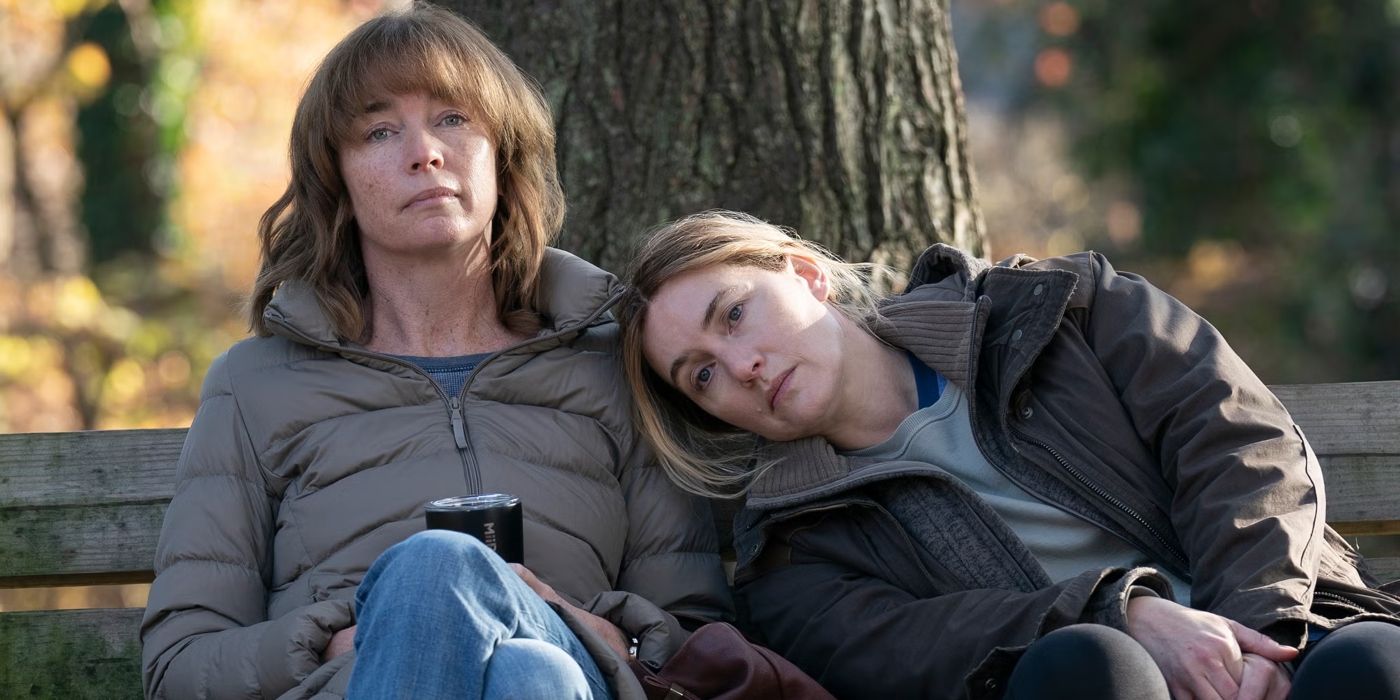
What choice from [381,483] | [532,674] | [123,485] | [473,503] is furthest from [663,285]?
[123,485]

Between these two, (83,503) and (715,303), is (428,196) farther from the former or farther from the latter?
(83,503)

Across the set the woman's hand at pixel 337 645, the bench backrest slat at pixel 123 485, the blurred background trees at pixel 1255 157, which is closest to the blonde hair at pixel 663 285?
the bench backrest slat at pixel 123 485

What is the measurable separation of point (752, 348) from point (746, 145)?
797mm

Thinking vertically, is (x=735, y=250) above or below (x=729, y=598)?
above

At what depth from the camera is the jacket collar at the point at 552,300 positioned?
10.6 feet

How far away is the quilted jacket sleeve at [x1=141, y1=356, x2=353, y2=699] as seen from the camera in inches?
112

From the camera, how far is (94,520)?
3.47 metres

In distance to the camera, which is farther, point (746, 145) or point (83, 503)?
point (746, 145)

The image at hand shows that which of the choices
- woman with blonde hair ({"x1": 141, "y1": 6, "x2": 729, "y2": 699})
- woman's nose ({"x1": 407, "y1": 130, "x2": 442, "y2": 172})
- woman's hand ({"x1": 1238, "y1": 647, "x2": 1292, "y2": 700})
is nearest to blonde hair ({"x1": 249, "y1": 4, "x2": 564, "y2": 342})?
woman with blonde hair ({"x1": 141, "y1": 6, "x2": 729, "y2": 699})

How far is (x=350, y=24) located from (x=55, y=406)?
3695 mm

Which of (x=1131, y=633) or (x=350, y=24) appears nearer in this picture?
(x=1131, y=633)

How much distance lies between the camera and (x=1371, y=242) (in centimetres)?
882

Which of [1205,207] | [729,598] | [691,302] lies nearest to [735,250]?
[691,302]

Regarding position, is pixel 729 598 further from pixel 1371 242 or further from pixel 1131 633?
pixel 1371 242
